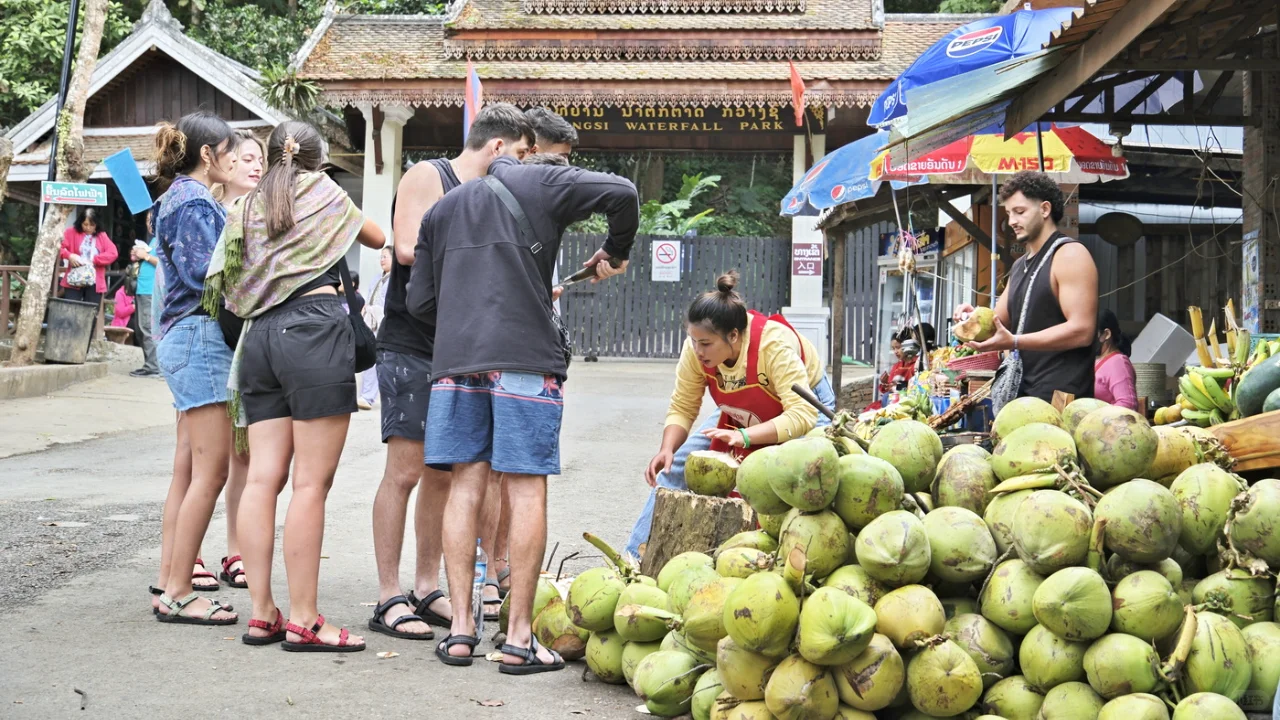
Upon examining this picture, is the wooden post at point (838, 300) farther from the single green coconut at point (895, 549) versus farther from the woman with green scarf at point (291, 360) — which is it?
the single green coconut at point (895, 549)

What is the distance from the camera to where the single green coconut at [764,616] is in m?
2.89

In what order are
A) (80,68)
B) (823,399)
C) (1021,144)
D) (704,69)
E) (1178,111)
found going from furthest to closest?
1. (704,69)
2. (80,68)
3. (1021,144)
4. (1178,111)
5. (823,399)

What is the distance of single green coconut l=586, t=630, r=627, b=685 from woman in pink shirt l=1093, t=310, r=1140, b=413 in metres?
4.78

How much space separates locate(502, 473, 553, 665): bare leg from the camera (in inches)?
152

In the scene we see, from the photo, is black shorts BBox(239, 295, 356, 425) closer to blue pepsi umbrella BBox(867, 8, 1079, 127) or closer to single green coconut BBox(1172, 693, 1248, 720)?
single green coconut BBox(1172, 693, 1248, 720)

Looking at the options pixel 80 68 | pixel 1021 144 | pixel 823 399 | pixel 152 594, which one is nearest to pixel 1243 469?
pixel 823 399

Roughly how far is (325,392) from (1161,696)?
2.68 meters

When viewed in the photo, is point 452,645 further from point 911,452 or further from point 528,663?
point 911,452

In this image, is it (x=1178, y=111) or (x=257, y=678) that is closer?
(x=257, y=678)

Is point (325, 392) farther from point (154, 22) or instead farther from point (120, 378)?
point (154, 22)

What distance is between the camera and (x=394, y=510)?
14.6ft

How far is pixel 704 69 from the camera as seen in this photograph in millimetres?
17281

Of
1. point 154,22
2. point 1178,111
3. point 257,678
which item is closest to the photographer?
point 257,678

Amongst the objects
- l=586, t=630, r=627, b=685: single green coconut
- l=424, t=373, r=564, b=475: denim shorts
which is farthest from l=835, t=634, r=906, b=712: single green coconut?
l=424, t=373, r=564, b=475: denim shorts
